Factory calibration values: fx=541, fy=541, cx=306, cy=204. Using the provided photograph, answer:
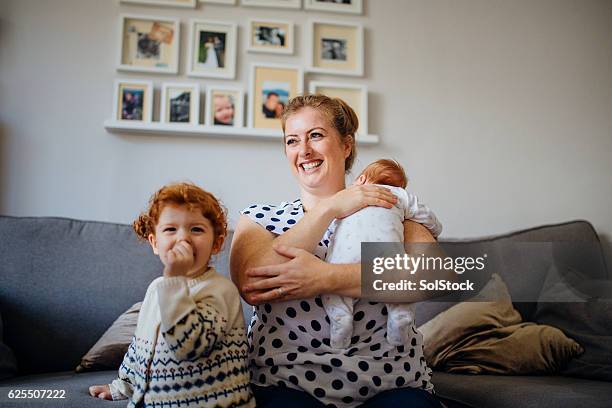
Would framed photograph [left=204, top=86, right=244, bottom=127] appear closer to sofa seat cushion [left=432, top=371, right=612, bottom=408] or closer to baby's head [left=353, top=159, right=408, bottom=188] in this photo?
baby's head [left=353, top=159, right=408, bottom=188]

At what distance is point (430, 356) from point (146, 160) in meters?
1.46

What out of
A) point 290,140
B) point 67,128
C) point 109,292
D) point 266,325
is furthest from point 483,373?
point 67,128

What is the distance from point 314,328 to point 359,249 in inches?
8.3

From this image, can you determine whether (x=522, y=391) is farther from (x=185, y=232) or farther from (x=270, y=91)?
(x=270, y=91)

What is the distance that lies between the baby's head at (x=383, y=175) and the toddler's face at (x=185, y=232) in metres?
0.58

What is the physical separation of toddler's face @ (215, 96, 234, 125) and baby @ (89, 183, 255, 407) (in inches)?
51.2

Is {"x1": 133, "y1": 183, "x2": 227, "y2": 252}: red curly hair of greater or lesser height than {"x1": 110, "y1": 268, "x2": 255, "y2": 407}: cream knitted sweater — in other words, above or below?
above

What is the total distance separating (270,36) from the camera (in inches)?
100.0

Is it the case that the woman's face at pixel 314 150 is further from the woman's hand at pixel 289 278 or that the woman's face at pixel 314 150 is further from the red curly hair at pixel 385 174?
the woman's hand at pixel 289 278

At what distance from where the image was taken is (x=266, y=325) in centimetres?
132

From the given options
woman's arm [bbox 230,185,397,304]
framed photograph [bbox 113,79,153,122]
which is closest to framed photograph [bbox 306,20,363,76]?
framed photograph [bbox 113,79,153,122]

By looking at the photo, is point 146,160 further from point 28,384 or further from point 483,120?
point 483,120

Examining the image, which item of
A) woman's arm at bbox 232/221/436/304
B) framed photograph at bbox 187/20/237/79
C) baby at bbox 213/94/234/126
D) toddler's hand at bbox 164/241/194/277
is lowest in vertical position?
woman's arm at bbox 232/221/436/304

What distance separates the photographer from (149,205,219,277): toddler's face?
3.64 feet
